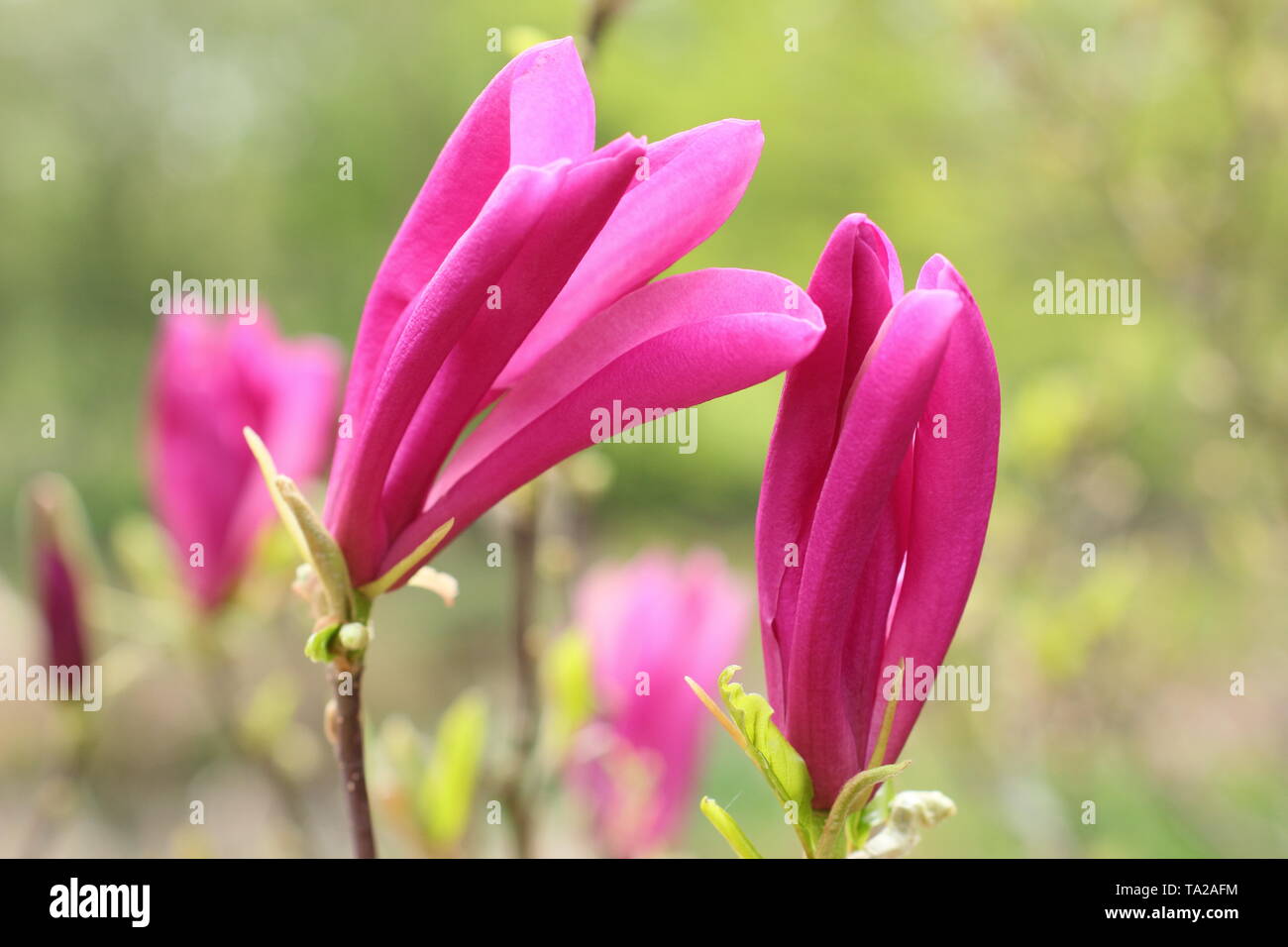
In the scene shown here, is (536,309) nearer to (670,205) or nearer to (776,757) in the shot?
(670,205)

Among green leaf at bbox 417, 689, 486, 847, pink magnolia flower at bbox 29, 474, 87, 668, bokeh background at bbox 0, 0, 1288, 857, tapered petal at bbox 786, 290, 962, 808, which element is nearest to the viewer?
tapered petal at bbox 786, 290, 962, 808

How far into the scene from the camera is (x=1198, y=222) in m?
1.45

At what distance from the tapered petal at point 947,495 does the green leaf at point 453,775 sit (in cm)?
31

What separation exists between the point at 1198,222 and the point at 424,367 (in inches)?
51.9

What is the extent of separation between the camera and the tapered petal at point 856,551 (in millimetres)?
378

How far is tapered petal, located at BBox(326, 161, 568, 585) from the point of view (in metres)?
0.38

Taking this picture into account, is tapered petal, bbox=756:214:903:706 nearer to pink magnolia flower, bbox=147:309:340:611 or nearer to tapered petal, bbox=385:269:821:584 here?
tapered petal, bbox=385:269:821:584

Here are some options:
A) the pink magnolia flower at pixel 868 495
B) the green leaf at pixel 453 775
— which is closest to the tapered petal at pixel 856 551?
the pink magnolia flower at pixel 868 495

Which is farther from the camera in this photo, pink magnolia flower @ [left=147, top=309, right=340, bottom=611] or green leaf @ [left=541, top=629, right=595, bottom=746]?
pink magnolia flower @ [left=147, top=309, right=340, bottom=611]

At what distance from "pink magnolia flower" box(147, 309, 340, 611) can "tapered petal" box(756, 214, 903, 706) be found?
52 cm

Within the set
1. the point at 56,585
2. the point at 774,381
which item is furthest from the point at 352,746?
the point at 774,381

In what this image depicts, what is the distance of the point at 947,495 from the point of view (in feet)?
1.36

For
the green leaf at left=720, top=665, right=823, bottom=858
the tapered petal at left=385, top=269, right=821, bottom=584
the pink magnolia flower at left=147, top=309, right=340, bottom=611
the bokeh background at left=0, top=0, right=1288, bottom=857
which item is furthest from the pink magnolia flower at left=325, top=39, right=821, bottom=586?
the pink magnolia flower at left=147, top=309, right=340, bottom=611

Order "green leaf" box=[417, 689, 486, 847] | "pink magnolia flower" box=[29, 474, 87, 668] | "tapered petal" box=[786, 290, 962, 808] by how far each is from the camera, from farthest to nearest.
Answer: "pink magnolia flower" box=[29, 474, 87, 668], "green leaf" box=[417, 689, 486, 847], "tapered petal" box=[786, 290, 962, 808]
